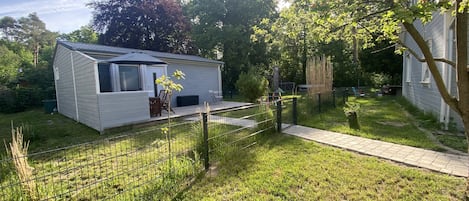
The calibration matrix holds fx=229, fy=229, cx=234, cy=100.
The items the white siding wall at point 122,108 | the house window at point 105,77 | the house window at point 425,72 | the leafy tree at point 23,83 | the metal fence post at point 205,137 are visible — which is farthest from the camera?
the leafy tree at point 23,83

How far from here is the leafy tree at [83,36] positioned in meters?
27.0

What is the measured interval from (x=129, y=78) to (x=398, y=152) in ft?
29.4

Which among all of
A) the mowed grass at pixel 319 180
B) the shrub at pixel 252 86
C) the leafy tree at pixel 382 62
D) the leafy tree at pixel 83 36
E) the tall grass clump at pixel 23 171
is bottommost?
the mowed grass at pixel 319 180

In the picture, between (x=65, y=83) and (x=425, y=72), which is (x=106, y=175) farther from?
(x=425, y=72)

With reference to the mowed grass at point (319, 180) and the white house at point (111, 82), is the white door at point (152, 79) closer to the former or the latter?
the white house at point (111, 82)

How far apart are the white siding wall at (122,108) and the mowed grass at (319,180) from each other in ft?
14.0

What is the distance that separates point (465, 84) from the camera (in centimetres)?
203

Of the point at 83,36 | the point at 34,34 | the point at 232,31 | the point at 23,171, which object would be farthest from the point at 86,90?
the point at 34,34

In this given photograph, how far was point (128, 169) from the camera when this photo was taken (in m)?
3.59

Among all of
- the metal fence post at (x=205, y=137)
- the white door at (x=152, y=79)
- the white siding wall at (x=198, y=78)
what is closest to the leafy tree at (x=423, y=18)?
the metal fence post at (x=205, y=137)

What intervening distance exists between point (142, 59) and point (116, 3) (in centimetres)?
1300

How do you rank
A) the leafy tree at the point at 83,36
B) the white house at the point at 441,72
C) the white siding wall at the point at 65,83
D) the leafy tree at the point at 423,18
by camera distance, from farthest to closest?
the leafy tree at the point at 83,36
the white siding wall at the point at 65,83
the white house at the point at 441,72
the leafy tree at the point at 423,18

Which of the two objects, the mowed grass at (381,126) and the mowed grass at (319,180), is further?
the mowed grass at (381,126)

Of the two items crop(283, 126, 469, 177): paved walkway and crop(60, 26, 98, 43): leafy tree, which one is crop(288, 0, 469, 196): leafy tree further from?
crop(60, 26, 98, 43): leafy tree
